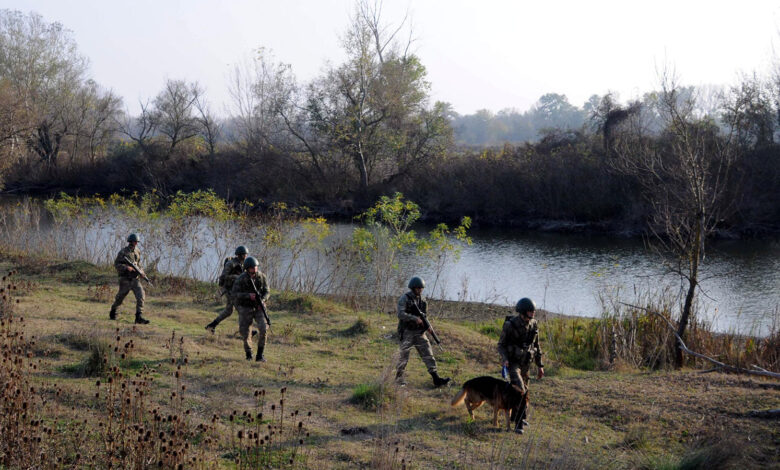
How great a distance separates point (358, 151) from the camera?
50.9 meters

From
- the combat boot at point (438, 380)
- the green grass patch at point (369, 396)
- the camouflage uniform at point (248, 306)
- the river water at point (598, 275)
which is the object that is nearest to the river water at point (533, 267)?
the river water at point (598, 275)

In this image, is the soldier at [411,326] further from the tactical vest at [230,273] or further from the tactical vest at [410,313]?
the tactical vest at [230,273]

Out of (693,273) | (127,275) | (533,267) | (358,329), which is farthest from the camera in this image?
(533,267)

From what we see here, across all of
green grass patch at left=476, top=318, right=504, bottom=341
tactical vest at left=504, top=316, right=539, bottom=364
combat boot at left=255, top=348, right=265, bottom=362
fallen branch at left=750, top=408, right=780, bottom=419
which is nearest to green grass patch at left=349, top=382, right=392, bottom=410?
tactical vest at left=504, top=316, right=539, bottom=364

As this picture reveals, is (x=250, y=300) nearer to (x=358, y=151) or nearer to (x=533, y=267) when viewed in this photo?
(x=533, y=267)

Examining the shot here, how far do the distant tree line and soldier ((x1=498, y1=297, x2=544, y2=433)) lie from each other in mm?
29938

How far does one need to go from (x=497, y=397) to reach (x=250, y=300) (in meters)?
4.76

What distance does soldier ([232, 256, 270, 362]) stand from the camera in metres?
10.7

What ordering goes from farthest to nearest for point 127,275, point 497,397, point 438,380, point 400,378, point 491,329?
point 491,329 < point 127,275 < point 438,380 < point 400,378 < point 497,397

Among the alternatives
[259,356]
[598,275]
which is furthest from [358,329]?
[598,275]

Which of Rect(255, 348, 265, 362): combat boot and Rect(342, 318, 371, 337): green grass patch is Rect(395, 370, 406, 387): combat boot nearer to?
Rect(255, 348, 265, 362): combat boot

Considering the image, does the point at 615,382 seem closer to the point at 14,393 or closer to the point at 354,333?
the point at 354,333

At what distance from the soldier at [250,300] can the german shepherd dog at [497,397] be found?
13.2 feet

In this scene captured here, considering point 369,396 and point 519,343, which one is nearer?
point 519,343
